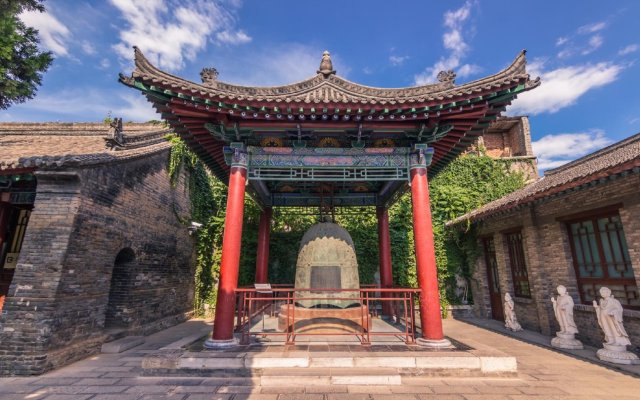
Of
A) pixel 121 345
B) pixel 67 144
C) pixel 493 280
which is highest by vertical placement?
pixel 67 144

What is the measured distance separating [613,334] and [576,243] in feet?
8.99

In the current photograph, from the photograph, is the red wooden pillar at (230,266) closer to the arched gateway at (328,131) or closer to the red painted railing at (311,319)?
the arched gateway at (328,131)

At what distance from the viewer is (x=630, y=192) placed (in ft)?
22.1

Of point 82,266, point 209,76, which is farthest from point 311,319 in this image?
point 209,76

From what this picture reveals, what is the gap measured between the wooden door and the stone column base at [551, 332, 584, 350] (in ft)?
12.9

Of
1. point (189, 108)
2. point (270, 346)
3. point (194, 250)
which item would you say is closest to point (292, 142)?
point (189, 108)

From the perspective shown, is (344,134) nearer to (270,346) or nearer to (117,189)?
(270,346)

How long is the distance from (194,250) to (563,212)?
13123mm

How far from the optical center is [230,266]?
241 inches

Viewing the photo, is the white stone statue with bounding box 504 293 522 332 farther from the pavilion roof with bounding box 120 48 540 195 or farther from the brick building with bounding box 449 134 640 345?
the pavilion roof with bounding box 120 48 540 195

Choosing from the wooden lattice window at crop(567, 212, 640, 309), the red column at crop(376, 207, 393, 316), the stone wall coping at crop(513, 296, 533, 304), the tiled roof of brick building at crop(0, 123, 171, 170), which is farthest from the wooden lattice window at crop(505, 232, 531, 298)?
the tiled roof of brick building at crop(0, 123, 171, 170)

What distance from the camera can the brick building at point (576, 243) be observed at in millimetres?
6703

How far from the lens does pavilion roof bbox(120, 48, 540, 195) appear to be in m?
5.96

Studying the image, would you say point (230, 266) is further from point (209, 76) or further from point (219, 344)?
point (209, 76)
